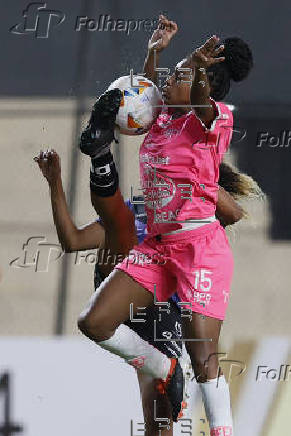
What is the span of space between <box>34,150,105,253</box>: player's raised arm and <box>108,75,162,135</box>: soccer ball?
255 mm

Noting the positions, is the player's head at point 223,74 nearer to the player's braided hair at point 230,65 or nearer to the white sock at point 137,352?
the player's braided hair at point 230,65

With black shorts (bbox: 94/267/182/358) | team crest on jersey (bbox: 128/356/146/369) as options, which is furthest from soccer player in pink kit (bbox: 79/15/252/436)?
black shorts (bbox: 94/267/182/358)

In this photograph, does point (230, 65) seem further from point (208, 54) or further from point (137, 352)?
point (137, 352)

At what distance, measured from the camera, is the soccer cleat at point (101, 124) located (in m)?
2.79

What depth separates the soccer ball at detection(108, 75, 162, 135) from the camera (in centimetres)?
285

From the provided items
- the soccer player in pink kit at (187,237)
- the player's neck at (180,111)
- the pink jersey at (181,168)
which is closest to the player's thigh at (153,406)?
the soccer player in pink kit at (187,237)

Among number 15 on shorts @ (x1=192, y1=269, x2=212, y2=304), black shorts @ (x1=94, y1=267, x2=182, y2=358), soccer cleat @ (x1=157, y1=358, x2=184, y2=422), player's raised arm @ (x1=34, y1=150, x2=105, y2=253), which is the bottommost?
soccer cleat @ (x1=157, y1=358, x2=184, y2=422)

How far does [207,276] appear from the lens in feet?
9.25

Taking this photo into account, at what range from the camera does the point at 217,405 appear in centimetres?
275

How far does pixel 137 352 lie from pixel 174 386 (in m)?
0.16

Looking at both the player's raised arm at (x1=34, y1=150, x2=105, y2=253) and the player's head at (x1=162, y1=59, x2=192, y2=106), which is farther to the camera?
the player's raised arm at (x1=34, y1=150, x2=105, y2=253)

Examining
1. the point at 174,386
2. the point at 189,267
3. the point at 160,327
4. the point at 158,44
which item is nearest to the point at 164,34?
the point at 158,44

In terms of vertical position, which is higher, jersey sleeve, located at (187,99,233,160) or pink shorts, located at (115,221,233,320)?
jersey sleeve, located at (187,99,233,160)

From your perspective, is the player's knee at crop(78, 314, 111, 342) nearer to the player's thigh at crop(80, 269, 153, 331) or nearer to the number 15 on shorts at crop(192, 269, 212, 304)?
the player's thigh at crop(80, 269, 153, 331)
